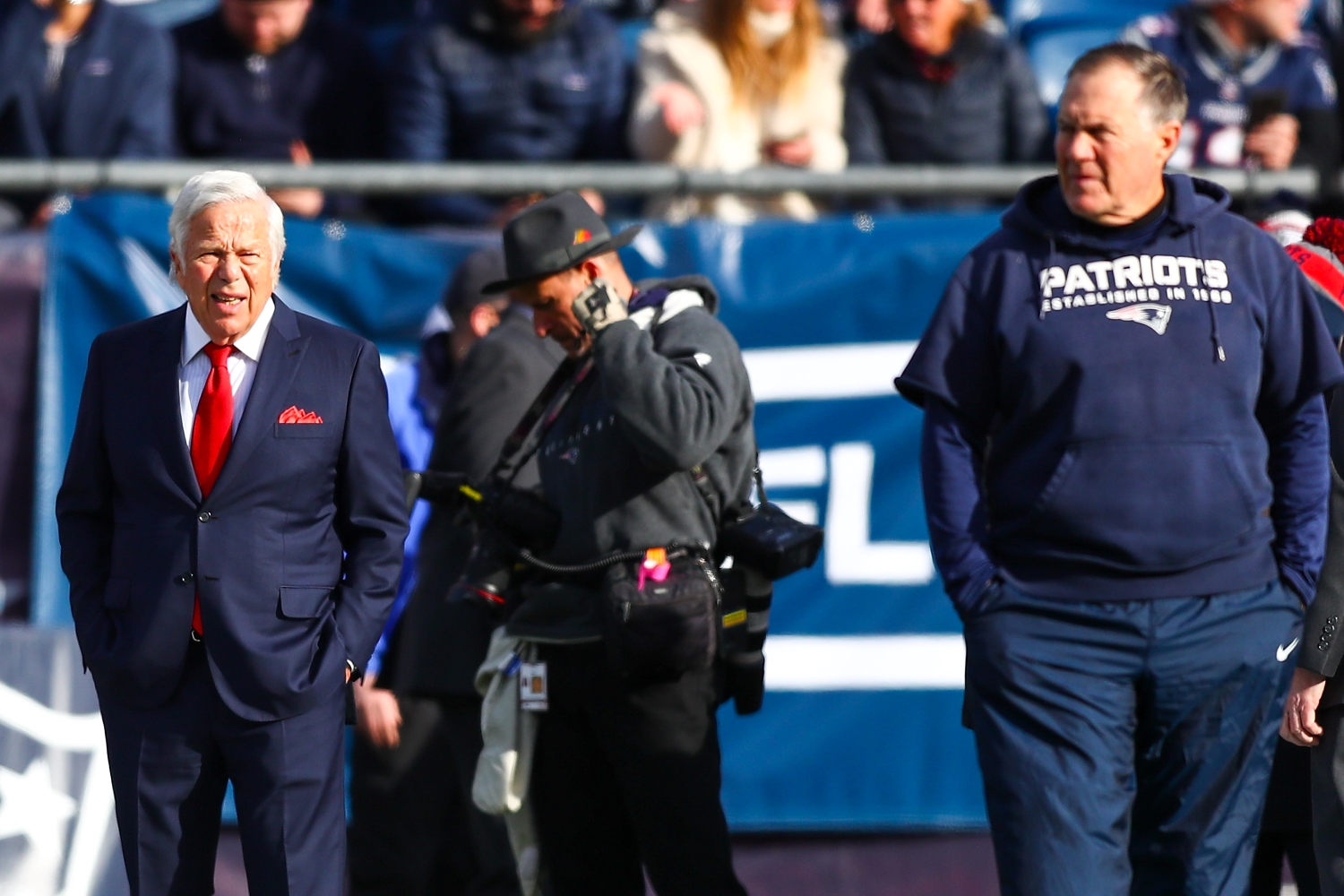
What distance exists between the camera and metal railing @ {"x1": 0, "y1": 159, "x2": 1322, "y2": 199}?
5609 millimetres

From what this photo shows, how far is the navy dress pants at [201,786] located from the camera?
358 cm

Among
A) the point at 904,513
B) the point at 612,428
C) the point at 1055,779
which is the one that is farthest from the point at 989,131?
the point at 1055,779

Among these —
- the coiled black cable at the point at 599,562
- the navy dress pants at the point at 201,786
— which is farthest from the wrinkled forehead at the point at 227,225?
the coiled black cable at the point at 599,562

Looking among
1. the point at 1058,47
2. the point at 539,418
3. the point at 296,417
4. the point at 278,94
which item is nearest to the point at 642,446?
the point at 539,418

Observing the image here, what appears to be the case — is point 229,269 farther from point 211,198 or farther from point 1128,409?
point 1128,409

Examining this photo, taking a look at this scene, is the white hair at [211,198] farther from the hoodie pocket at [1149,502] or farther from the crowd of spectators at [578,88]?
the crowd of spectators at [578,88]

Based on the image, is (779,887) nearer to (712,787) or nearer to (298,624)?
(712,787)

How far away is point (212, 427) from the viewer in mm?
3643

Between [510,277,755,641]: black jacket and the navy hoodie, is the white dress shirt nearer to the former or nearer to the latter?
[510,277,755,641]: black jacket

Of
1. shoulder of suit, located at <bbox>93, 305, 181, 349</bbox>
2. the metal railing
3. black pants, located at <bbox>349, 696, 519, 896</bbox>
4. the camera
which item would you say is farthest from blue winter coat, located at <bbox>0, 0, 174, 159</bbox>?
shoulder of suit, located at <bbox>93, 305, 181, 349</bbox>

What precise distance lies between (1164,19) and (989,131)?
90cm

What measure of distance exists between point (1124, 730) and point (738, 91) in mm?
3331

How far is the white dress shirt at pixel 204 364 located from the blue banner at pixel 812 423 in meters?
1.89

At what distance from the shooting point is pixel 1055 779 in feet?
11.9
